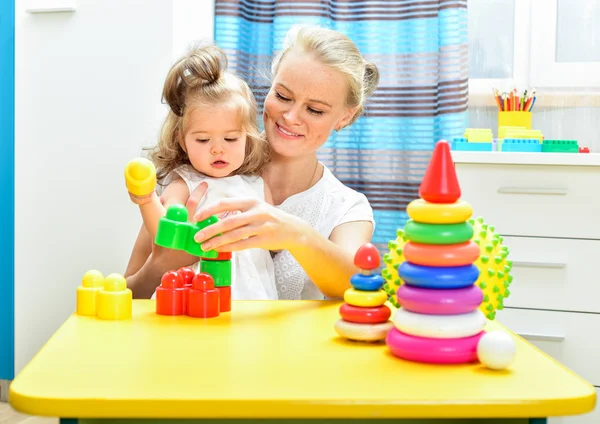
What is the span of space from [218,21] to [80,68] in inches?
20.1

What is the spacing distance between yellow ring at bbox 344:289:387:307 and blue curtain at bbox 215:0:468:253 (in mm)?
1453

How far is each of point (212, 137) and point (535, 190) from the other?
967 millimetres

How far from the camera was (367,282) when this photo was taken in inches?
36.3

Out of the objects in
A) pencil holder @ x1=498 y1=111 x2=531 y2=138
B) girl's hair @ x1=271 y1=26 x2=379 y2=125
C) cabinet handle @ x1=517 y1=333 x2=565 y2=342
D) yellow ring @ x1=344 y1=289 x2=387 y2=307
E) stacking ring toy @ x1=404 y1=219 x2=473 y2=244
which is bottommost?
cabinet handle @ x1=517 y1=333 x2=565 y2=342

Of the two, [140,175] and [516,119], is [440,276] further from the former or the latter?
[516,119]

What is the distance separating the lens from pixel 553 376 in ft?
2.53

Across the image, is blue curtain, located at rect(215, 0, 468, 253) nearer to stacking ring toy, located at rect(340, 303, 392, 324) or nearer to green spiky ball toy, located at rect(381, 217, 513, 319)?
green spiky ball toy, located at rect(381, 217, 513, 319)

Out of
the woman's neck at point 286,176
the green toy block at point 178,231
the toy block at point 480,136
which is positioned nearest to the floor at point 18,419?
the woman's neck at point 286,176

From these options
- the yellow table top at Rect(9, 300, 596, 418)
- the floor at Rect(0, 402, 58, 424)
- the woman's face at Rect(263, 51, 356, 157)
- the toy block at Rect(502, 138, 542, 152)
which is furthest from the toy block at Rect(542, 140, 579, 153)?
the floor at Rect(0, 402, 58, 424)

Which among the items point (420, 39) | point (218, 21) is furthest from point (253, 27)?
point (420, 39)

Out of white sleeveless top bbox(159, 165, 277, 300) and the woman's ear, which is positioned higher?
the woman's ear

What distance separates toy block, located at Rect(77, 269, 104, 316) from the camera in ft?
3.44

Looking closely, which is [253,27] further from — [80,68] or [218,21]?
[80,68]

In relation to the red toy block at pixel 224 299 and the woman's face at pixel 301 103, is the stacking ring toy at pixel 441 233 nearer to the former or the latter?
the red toy block at pixel 224 299
